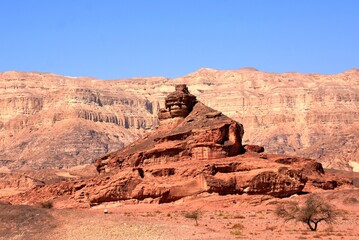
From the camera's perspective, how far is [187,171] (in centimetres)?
6006

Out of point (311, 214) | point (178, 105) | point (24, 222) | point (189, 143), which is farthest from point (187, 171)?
point (24, 222)

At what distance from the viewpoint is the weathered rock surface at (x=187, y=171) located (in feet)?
196

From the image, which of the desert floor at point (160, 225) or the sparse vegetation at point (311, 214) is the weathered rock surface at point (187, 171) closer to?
the desert floor at point (160, 225)

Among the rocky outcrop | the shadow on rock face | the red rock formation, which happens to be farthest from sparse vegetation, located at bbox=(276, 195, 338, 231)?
the rocky outcrop

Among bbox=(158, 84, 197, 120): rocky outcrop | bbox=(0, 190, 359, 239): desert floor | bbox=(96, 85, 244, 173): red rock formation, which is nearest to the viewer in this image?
bbox=(0, 190, 359, 239): desert floor

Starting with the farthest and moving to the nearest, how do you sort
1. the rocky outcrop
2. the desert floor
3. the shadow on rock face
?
the rocky outcrop → the desert floor → the shadow on rock face

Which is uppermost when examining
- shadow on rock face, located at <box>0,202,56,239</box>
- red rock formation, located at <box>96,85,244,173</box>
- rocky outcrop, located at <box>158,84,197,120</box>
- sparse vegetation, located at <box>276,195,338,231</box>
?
rocky outcrop, located at <box>158,84,197,120</box>

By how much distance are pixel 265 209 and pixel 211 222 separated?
8968 millimetres

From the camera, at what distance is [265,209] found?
2291 inches

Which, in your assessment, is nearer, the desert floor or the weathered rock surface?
the desert floor

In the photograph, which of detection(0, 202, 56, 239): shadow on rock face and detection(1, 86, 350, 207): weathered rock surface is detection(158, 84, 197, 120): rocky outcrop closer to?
detection(1, 86, 350, 207): weathered rock surface

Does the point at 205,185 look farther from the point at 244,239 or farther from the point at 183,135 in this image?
the point at 244,239

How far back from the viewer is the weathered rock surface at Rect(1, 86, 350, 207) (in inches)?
2351

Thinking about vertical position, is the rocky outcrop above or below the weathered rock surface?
above
